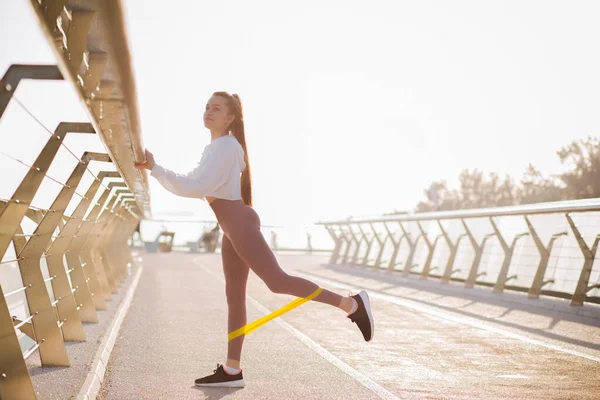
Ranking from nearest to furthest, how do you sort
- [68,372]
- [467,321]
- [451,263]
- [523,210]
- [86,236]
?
[68,372], [86,236], [467,321], [523,210], [451,263]

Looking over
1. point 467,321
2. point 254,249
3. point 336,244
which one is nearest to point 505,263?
point 467,321

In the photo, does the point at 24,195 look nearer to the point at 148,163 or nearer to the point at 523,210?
the point at 148,163

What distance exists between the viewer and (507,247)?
1719 cm

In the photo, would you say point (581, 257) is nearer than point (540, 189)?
Yes

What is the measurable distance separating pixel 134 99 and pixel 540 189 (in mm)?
116534

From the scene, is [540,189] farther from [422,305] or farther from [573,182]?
[422,305]

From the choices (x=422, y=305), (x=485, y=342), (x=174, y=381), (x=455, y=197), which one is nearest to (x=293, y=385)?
(x=174, y=381)

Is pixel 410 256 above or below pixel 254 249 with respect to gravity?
above

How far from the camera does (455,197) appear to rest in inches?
5832

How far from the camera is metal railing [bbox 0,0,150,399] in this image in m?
3.08

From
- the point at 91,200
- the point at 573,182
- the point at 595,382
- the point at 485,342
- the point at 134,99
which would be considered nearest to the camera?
the point at 134,99

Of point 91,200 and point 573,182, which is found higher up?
point 573,182

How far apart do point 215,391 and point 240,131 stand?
1.89 meters

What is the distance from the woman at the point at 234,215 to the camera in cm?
555
